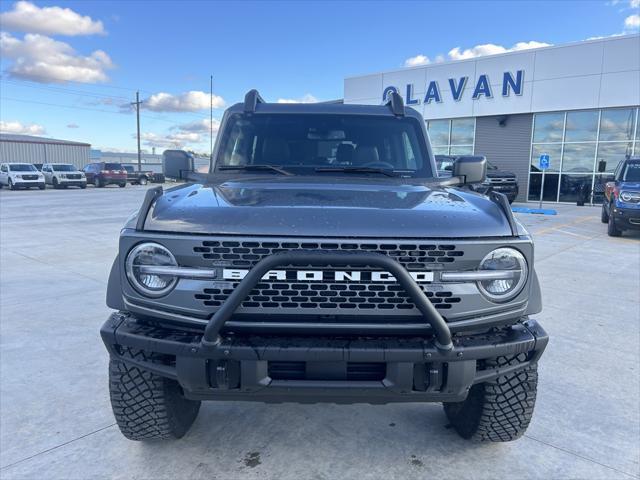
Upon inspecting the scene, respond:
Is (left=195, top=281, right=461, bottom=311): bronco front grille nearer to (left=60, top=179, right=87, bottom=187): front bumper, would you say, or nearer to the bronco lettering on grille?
the bronco lettering on grille

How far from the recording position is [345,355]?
193 centimetres

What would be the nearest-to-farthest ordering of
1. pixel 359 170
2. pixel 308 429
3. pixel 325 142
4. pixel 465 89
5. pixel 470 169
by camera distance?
pixel 308 429
pixel 359 170
pixel 470 169
pixel 325 142
pixel 465 89

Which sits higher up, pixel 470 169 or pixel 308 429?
pixel 470 169

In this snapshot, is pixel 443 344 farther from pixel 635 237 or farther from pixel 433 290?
pixel 635 237

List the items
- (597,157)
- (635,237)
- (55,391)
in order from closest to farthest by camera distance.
→ (55,391), (635,237), (597,157)

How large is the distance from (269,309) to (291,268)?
20 centimetres

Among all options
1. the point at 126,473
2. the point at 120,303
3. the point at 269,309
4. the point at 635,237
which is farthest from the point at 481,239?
the point at 635,237

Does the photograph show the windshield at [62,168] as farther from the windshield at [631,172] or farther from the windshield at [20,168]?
the windshield at [631,172]

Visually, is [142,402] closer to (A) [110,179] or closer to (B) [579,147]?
(B) [579,147]

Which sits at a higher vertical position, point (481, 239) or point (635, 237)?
point (481, 239)

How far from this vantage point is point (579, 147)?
66.1 feet

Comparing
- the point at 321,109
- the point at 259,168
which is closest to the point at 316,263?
the point at 259,168

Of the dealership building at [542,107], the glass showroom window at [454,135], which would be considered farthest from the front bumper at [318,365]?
the glass showroom window at [454,135]

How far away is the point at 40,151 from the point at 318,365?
200 ft
